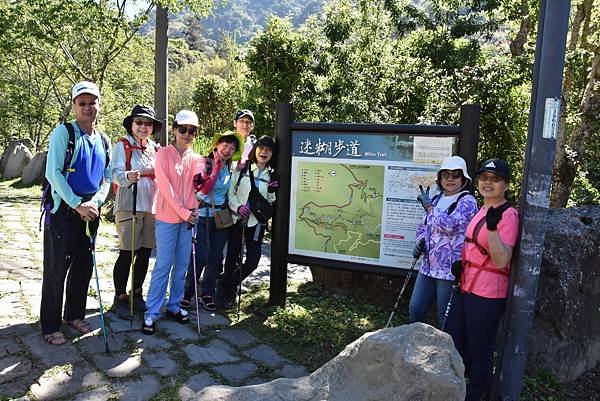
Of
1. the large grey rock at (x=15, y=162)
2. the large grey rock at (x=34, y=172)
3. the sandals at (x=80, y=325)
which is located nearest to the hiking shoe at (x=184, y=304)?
the sandals at (x=80, y=325)

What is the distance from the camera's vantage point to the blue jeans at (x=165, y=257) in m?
4.20

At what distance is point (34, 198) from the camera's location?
38.8 ft

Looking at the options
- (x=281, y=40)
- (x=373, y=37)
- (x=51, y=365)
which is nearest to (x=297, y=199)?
(x=51, y=365)

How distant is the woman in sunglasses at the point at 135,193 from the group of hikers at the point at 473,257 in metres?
2.42

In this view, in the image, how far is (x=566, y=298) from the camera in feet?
12.6

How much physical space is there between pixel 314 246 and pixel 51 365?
8.00 feet

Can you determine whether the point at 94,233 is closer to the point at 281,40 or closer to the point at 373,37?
the point at 281,40

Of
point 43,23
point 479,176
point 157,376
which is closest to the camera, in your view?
point 479,176

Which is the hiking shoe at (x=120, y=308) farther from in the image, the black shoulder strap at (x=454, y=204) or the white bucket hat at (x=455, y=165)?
the white bucket hat at (x=455, y=165)

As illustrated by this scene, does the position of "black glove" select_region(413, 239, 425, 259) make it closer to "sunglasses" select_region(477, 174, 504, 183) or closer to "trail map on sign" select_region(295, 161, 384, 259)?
"trail map on sign" select_region(295, 161, 384, 259)

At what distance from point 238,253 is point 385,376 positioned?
Result: 2.77 meters

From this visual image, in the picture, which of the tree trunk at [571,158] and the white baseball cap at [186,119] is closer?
the white baseball cap at [186,119]

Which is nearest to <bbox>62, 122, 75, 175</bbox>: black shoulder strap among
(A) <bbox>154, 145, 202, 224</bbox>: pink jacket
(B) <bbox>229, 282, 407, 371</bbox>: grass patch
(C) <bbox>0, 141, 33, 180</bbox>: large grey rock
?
(A) <bbox>154, 145, 202, 224</bbox>: pink jacket

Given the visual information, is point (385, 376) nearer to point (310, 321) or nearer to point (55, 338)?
point (310, 321)
